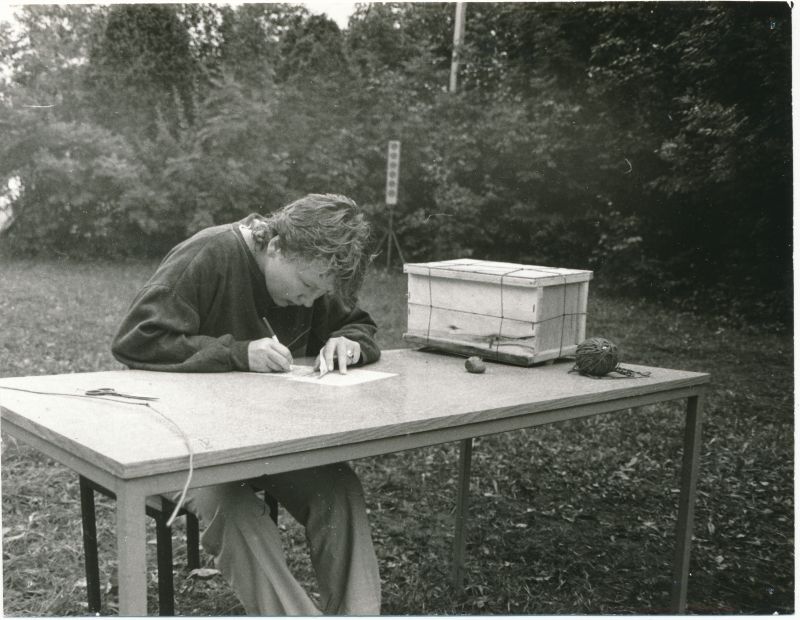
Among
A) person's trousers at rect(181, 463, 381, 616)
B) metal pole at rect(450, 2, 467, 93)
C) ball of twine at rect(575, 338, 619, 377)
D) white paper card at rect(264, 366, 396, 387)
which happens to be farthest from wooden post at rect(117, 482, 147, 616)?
metal pole at rect(450, 2, 467, 93)

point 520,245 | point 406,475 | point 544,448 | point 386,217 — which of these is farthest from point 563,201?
point 406,475

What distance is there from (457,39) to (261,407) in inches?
390

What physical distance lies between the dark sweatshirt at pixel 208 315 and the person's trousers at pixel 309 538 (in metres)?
0.39

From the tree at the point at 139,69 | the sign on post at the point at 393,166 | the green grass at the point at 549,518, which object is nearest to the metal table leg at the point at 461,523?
the green grass at the point at 549,518

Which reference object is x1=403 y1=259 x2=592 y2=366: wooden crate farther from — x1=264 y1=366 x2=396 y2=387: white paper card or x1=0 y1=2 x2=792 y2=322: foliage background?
x1=0 y1=2 x2=792 y2=322: foliage background

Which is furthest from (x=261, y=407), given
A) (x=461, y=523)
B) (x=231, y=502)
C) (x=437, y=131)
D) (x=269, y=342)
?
(x=437, y=131)

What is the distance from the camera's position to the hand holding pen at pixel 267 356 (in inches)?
89.0

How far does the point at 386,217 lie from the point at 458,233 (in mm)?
1027

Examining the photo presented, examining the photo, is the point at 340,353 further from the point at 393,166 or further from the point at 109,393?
the point at 393,166

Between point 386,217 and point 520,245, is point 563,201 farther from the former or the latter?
point 386,217

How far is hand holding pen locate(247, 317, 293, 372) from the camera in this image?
7.42 feet

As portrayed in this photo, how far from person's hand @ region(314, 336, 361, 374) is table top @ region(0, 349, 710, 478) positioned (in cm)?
8

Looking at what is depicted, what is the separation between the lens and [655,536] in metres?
3.54

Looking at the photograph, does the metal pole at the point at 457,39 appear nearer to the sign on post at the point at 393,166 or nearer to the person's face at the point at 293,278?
the sign on post at the point at 393,166
